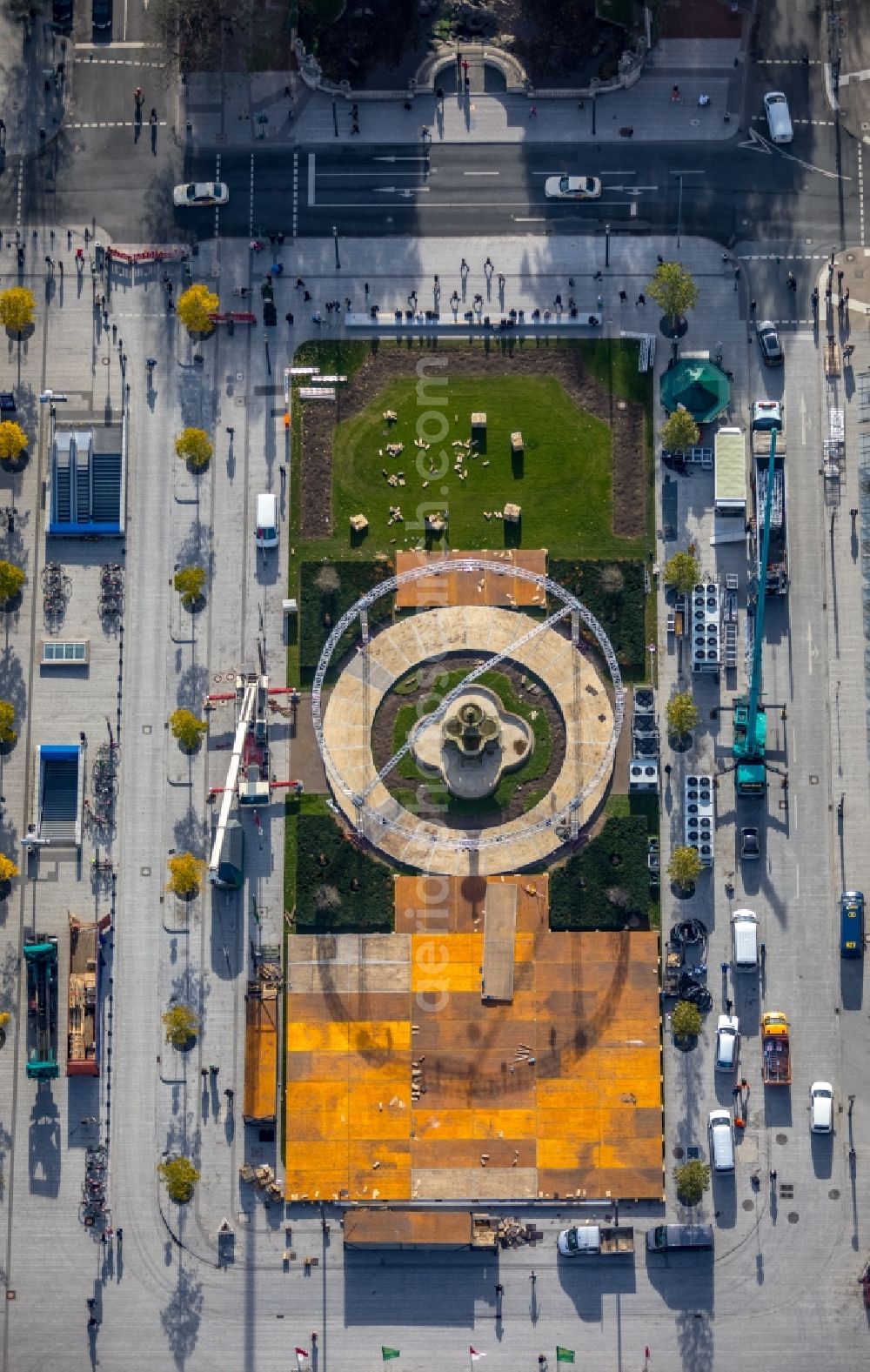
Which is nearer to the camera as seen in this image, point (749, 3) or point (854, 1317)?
point (854, 1317)

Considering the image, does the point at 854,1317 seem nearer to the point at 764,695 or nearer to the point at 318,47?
the point at 764,695

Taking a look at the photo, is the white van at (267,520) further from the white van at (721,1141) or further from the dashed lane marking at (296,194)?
the white van at (721,1141)

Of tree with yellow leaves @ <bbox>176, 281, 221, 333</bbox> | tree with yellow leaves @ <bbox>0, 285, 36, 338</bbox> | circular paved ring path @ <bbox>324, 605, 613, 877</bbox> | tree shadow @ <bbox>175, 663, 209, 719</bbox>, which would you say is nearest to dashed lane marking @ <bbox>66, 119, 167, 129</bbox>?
tree with yellow leaves @ <bbox>0, 285, 36, 338</bbox>

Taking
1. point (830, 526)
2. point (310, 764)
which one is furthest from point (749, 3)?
point (310, 764)

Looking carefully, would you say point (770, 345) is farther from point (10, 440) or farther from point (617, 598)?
point (10, 440)

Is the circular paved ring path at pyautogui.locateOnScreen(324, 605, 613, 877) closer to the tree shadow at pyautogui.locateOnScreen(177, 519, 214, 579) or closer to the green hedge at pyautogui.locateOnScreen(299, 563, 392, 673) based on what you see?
the green hedge at pyautogui.locateOnScreen(299, 563, 392, 673)

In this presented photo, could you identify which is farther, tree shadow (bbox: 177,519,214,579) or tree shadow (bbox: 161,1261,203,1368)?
tree shadow (bbox: 177,519,214,579)
